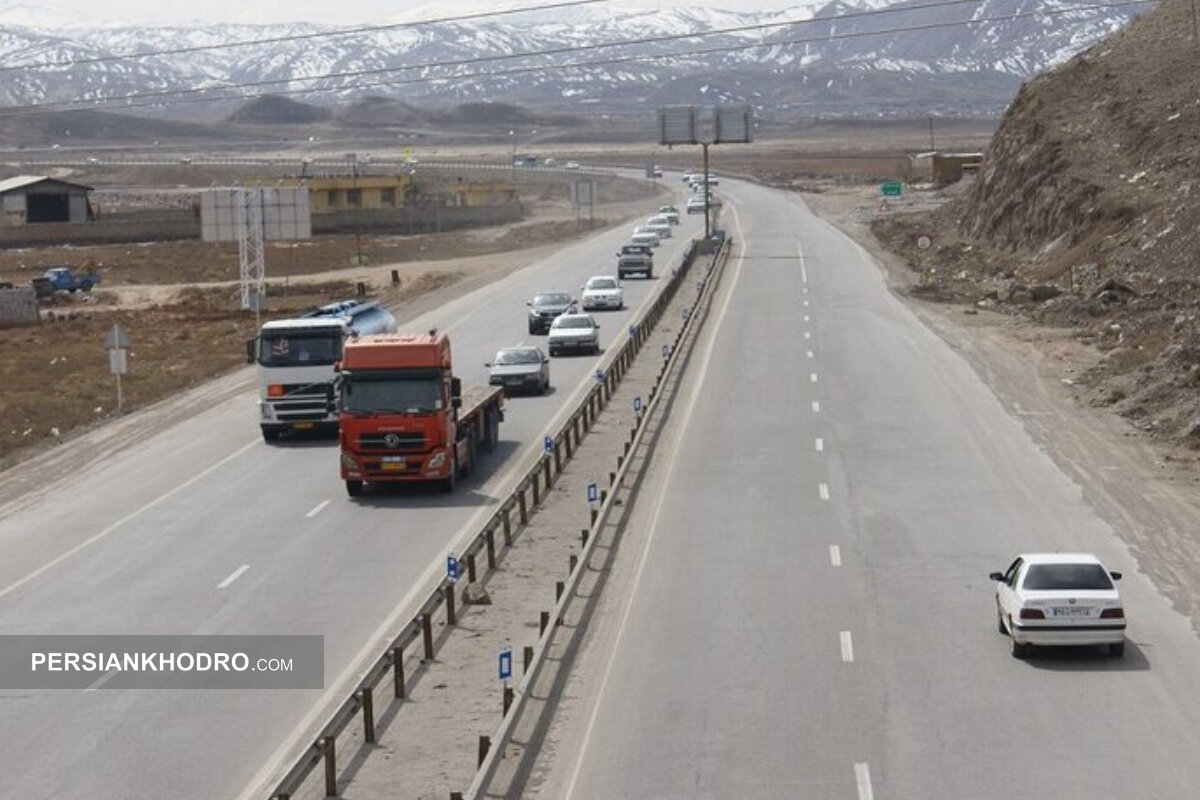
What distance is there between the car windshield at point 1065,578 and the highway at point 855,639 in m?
0.81

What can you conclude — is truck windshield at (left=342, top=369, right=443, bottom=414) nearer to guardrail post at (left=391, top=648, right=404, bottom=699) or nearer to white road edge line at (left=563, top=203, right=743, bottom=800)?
white road edge line at (left=563, top=203, right=743, bottom=800)

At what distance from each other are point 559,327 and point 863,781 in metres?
41.3

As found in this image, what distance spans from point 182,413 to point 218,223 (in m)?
43.4

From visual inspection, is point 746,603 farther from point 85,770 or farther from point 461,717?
point 85,770

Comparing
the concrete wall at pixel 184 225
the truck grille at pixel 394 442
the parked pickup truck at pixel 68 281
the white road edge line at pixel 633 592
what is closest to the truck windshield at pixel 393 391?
the truck grille at pixel 394 442

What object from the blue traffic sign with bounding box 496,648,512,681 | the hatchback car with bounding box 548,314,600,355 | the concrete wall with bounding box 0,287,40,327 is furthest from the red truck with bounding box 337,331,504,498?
the concrete wall with bounding box 0,287,40,327

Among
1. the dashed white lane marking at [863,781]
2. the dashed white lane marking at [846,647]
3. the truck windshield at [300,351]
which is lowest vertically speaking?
the dashed white lane marking at [846,647]

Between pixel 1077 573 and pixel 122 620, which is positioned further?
pixel 122 620

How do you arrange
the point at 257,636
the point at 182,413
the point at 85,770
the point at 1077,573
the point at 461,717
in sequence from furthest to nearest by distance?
the point at 182,413 < the point at 257,636 < the point at 1077,573 < the point at 461,717 < the point at 85,770

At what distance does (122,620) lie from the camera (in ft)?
85.6

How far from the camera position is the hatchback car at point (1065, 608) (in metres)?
22.6

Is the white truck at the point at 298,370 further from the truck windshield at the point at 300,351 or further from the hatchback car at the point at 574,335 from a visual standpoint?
the hatchback car at the point at 574,335

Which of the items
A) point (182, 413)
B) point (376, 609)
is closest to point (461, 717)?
point (376, 609)

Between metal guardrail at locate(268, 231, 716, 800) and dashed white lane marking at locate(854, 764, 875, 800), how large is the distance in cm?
326
